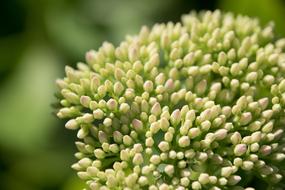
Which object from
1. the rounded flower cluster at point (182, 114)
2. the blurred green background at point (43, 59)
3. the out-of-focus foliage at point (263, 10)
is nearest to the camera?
the rounded flower cluster at point (182, 114)

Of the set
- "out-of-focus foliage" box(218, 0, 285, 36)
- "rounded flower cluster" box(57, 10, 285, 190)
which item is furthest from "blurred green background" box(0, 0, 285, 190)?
"rounded flower cluster" box(57, 10, 285, 190)

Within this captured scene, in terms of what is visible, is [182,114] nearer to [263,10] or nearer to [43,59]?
[263,10]

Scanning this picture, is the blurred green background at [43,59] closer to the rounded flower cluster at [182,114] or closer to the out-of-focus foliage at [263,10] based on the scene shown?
the out-of-focus foliage at [263,10]

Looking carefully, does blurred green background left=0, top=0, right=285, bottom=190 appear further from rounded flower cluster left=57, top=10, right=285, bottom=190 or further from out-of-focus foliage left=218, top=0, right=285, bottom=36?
rounded flower cluster left=57, top=10, right=285, bottom=190

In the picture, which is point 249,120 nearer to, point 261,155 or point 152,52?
point 261,155

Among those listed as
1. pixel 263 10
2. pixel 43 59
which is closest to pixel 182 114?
pixel 263 10

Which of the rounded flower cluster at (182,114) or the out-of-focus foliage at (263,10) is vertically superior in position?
the out-of-focus foliage at (263,10)

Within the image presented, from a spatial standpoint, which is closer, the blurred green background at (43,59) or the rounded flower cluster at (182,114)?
the rounded flower cluster at (182,114)

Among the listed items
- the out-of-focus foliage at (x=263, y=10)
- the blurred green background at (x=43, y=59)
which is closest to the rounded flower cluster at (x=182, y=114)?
the out-of-focus foliage at (x=263, y=10)

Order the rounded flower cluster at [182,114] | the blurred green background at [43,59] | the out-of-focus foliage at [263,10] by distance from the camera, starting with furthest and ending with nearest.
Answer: the blurred green background at [43,59] < the out-of-focus foliage at [263,10] < the rounded flower cluster at [182,114]
